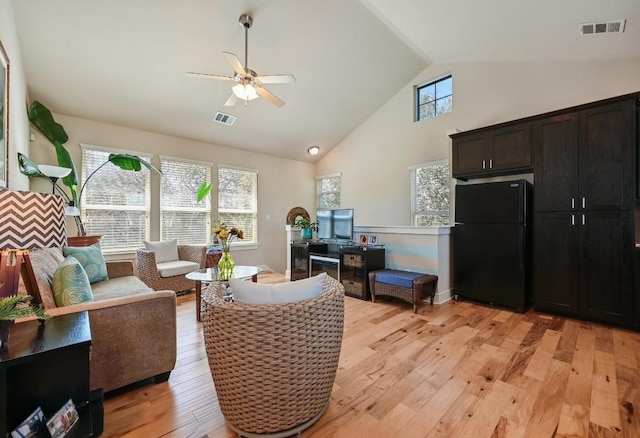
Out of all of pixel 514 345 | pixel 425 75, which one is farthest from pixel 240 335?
pixel 425 75

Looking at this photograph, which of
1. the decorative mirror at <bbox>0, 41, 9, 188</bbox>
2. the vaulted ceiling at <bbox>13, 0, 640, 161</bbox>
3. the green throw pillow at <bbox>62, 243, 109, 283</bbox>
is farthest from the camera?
the green throw pillow at <bbox>62, 243, 109, 283</bbox>

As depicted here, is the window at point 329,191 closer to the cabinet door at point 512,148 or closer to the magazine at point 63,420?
the cabinet door at point 512,148

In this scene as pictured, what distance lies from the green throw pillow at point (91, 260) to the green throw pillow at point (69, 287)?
133 centimetres

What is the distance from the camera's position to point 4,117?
2.15 metres

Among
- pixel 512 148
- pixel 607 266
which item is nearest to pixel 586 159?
pixel 512 148

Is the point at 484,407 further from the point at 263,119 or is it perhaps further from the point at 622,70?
the point at 263,119

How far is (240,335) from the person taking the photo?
1352 millimetres

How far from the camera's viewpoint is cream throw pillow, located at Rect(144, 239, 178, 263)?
4.34 meters

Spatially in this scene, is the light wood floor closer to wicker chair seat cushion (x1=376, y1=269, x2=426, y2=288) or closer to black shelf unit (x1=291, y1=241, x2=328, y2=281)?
wicker chair seat cushion (x1=376, y1=269, x2=426, y2=288)

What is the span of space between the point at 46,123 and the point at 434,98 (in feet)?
18.7

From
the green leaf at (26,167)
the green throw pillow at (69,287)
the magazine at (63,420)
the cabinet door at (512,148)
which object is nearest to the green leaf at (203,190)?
the green leaf at (26,167)

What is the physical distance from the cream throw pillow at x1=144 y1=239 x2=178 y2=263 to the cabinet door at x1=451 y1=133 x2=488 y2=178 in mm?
4527

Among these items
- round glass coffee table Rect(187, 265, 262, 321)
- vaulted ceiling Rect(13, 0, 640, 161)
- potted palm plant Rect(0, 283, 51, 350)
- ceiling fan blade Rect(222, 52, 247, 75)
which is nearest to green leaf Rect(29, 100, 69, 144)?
vaulted ceiling Rect(13, 0, 640, 161)

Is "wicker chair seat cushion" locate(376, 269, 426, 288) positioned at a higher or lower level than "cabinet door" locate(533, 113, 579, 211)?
lower
